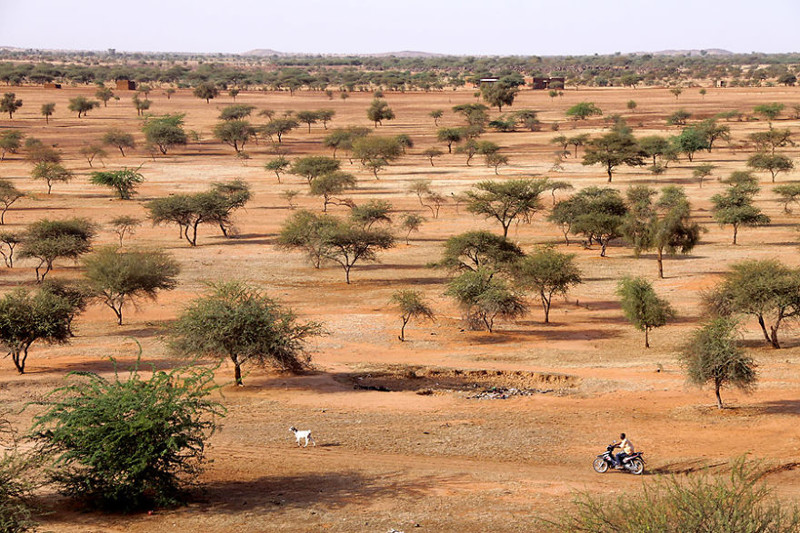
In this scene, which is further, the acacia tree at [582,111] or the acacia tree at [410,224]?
the acacia tree at [582,111]

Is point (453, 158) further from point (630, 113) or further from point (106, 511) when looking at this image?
point (106, 511)

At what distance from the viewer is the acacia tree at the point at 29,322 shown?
30297 mm

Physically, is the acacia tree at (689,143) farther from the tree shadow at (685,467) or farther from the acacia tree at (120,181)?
the tree shadow at (685,467)

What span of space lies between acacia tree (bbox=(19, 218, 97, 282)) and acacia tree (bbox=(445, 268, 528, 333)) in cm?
2131

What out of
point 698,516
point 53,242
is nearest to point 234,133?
point 53,242

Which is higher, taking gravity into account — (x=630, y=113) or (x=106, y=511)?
(x=630, y=113)

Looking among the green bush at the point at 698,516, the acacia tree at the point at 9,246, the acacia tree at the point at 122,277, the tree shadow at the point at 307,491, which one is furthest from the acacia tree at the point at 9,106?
the green bush at the point at 698,516

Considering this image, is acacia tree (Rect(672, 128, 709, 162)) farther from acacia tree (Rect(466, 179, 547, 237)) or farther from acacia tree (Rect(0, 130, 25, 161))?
acacia tree (Rect(0, 130, 25, 161))

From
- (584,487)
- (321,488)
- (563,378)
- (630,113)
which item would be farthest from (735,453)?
(630,113)

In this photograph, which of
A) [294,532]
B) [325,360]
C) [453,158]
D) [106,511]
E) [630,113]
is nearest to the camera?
[294,532]

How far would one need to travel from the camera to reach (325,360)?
33062 millimetres

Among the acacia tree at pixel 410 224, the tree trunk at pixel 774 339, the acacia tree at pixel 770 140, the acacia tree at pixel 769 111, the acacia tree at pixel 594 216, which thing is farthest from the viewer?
the acacia tree at pixel 769 111

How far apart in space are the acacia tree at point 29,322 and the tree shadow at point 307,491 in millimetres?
13305

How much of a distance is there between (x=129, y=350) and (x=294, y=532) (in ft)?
59.2
